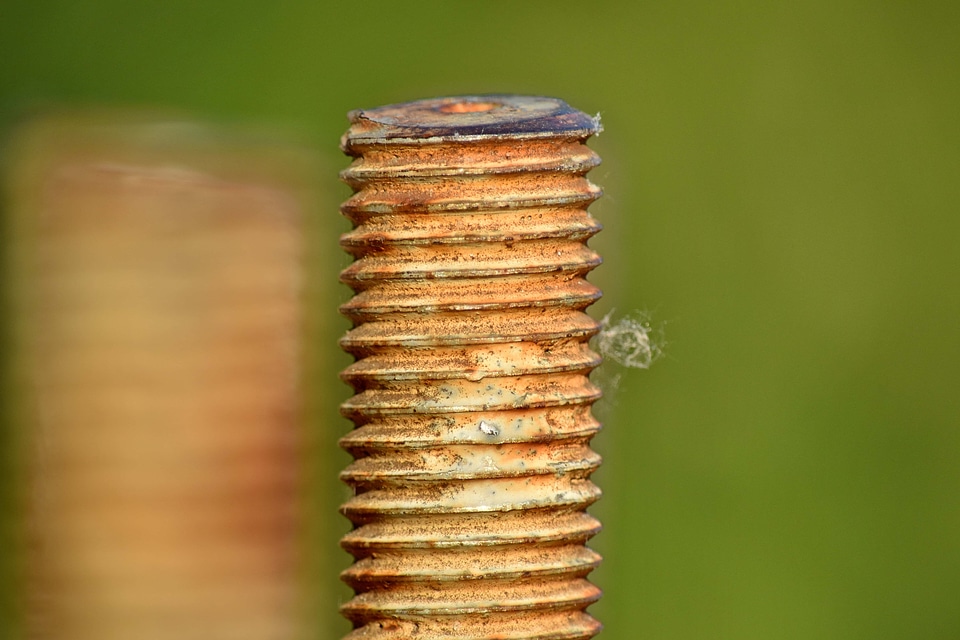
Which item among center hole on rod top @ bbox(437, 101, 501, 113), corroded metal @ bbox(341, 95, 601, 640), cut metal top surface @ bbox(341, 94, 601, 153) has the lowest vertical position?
corroded metal @ bbox(341, 95, 601, 640)

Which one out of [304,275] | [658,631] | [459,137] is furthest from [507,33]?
[658,631]

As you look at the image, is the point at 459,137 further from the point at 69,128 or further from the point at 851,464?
the point at 851,464

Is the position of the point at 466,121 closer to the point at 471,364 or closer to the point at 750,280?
the point at 471,364

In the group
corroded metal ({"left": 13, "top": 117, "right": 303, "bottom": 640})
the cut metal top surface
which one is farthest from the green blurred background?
the cut metal top surface

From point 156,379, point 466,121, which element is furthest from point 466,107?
point 156,379

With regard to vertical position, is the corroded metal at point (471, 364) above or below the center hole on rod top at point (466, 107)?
below

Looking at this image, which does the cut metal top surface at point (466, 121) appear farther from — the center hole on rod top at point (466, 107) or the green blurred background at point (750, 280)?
the green blurred background at point (750, 280)

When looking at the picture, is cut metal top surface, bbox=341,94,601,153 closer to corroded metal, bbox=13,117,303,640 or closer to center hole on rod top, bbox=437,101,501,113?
center hole on rod top, bbox=437,101,501,113

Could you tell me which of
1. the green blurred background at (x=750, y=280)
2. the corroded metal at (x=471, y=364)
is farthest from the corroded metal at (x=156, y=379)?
the corroded metal at (x=471, y=364)
